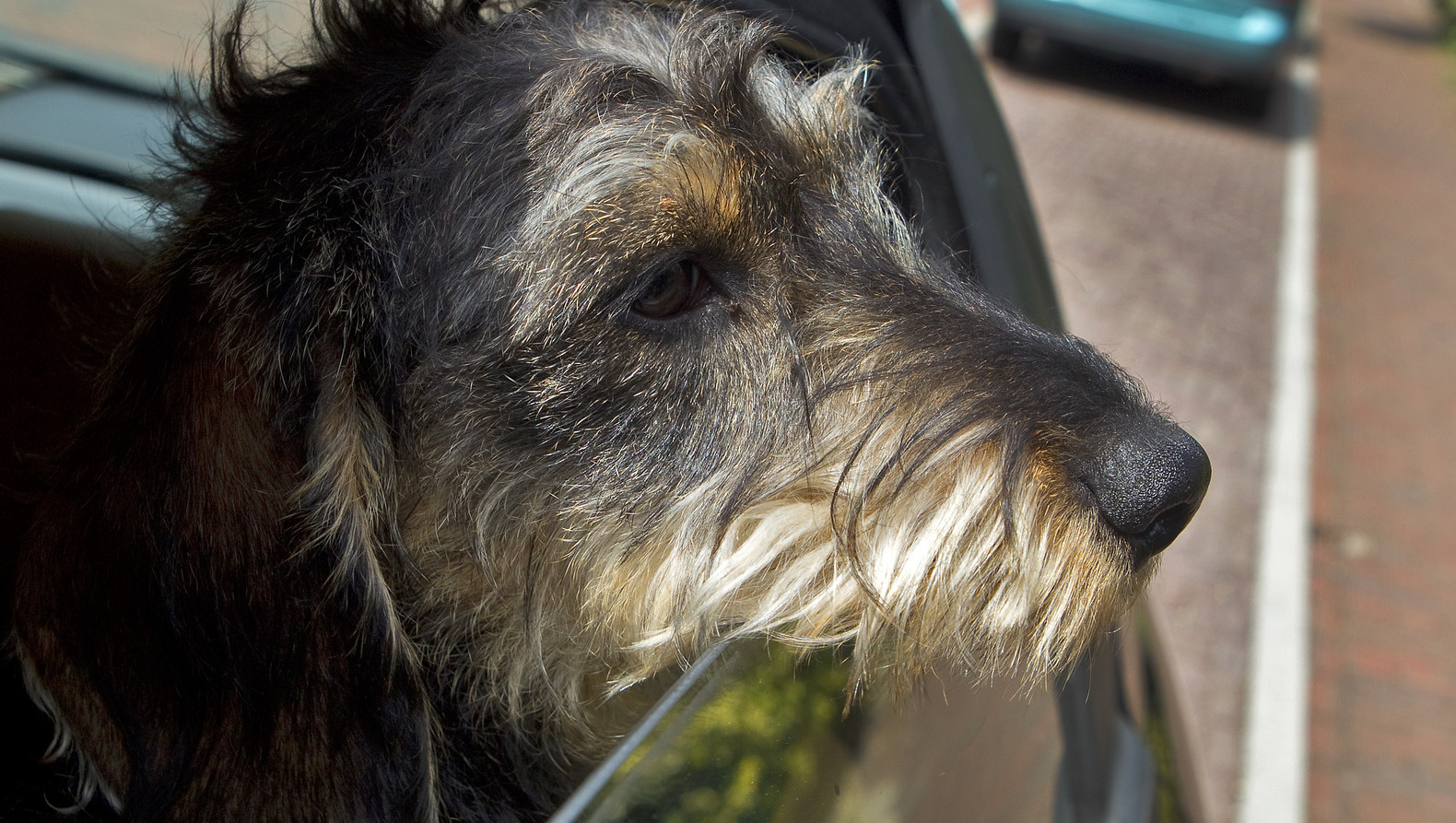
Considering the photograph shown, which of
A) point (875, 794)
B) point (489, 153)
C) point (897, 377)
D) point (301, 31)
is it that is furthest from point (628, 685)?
point (301, 31)

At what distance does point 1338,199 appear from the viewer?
43.3ft

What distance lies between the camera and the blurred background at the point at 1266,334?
5371mm

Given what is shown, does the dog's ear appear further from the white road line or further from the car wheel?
the car wheel

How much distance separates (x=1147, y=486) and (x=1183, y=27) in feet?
45.2

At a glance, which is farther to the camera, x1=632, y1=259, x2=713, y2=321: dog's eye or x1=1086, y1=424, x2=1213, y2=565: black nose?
x1=632, y1=259, x2=713, y2=321: dog's eye

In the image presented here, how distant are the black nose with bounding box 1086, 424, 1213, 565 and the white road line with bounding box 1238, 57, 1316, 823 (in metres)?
3.79

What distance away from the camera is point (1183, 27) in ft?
45.1

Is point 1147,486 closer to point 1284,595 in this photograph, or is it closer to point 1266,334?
point 1284,595

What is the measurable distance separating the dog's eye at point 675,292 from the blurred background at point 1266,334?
1093 mm

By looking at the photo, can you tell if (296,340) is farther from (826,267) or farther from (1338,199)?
(1338,199)

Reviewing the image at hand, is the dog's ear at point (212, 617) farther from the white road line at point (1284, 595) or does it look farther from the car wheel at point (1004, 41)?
the car wheel at point (1004, 41)

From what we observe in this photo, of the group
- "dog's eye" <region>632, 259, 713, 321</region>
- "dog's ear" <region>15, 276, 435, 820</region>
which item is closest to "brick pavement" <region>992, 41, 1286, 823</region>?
"dog's eye" <region>632, 259, 713, 321</region>

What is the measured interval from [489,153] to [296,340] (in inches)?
18.2

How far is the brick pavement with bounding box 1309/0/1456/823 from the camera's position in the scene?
18.0ft
